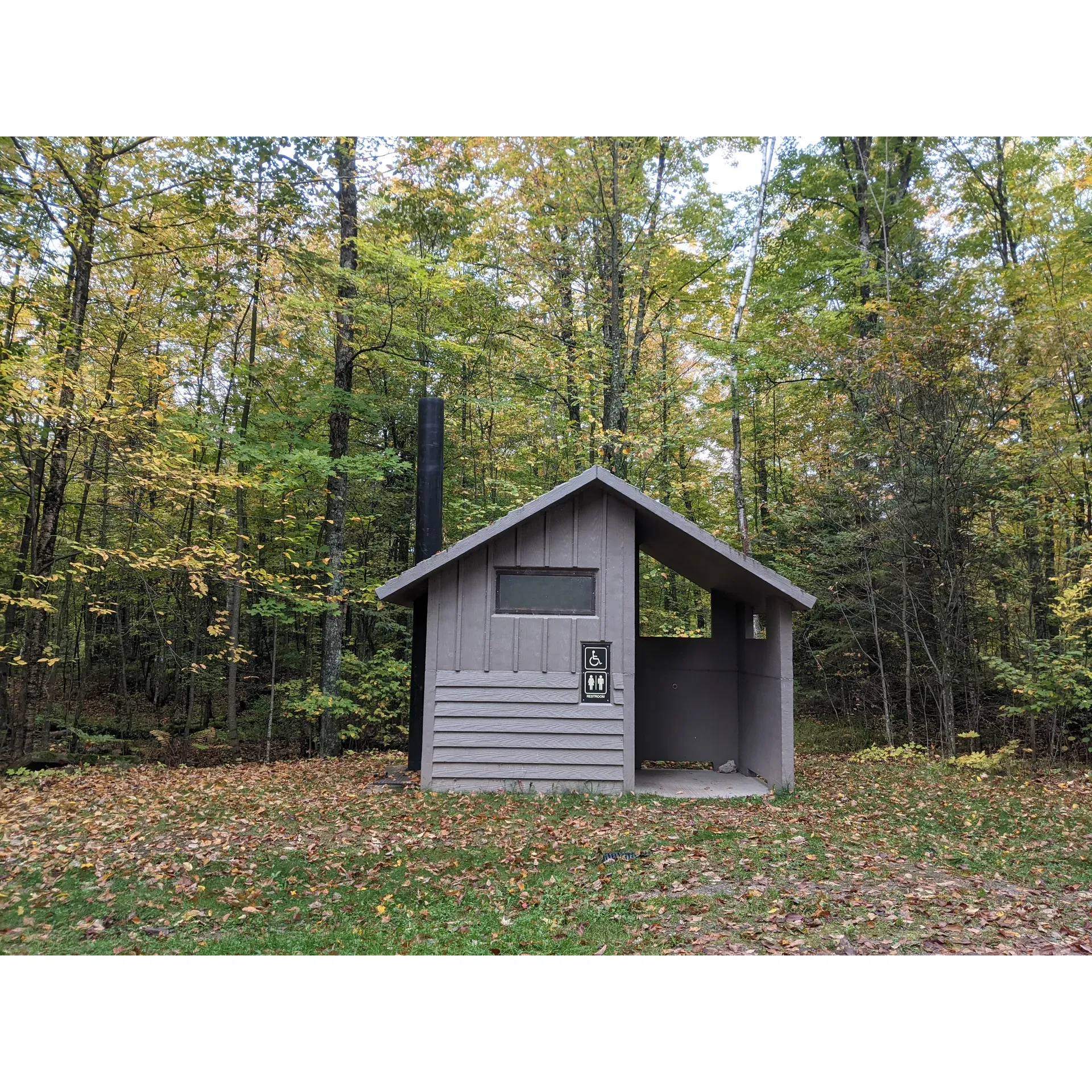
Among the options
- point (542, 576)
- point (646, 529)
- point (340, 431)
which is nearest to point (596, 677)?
point (542, 576)

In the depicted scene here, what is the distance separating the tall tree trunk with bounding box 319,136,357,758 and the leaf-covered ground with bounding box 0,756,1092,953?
3.94m

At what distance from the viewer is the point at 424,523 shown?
906 cm

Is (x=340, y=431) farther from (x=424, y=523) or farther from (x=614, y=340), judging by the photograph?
(x=614, y=340)

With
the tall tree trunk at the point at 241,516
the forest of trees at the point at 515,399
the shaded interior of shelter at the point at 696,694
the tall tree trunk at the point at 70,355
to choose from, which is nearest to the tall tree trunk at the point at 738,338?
the forest of trees at the point at 515,399

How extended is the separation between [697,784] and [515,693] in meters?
2.68

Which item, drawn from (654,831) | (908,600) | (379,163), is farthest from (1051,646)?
(379,163)

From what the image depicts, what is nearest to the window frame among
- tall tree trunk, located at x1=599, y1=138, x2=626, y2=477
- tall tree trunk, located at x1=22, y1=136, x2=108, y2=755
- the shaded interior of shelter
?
the shaded interior of shelter

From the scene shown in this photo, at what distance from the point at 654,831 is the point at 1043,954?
9.85 feet

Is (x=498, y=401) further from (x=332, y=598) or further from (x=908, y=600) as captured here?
(x=908, y=600)

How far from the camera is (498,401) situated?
1300 centimetres

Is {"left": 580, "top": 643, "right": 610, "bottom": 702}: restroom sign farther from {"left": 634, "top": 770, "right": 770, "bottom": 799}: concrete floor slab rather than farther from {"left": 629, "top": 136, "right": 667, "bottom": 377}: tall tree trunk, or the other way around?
{"left": 629, "top": 136, "right": 667, "bottom": 377}: tall tree trunk

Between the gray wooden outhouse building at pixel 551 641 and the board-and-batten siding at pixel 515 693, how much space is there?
13 millimetres

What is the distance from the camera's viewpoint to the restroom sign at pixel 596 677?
794 cm

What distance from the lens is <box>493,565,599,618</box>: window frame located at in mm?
8062
